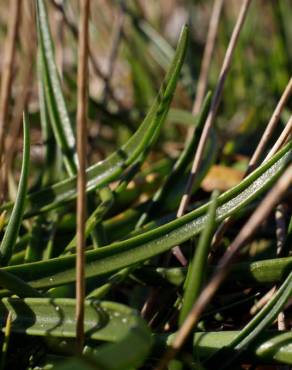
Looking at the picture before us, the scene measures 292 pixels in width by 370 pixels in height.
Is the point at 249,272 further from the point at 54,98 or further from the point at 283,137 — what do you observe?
the point at 54,98

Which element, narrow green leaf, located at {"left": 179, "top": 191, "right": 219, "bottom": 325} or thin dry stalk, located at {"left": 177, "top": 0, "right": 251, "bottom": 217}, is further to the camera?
thin dry stalk, located at {"left": 177, "top": 0, "right": 251, "bottom": 217}

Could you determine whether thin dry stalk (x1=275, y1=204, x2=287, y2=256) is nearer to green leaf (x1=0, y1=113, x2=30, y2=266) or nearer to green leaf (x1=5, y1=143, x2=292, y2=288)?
green leaf (x1=5, y1=143, x2=292, y2=288)

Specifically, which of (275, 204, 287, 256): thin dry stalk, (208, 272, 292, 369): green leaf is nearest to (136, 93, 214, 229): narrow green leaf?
(275, 204, 287, 256): thin dry stalk

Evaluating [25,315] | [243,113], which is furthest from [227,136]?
[25,315]

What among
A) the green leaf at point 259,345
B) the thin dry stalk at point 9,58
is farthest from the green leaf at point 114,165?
the green leaf at point 259,345

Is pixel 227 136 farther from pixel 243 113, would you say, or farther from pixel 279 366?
pixel 279 366

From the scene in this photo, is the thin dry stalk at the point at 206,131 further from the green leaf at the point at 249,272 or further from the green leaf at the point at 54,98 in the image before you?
the green leaf at the point at 54,98
